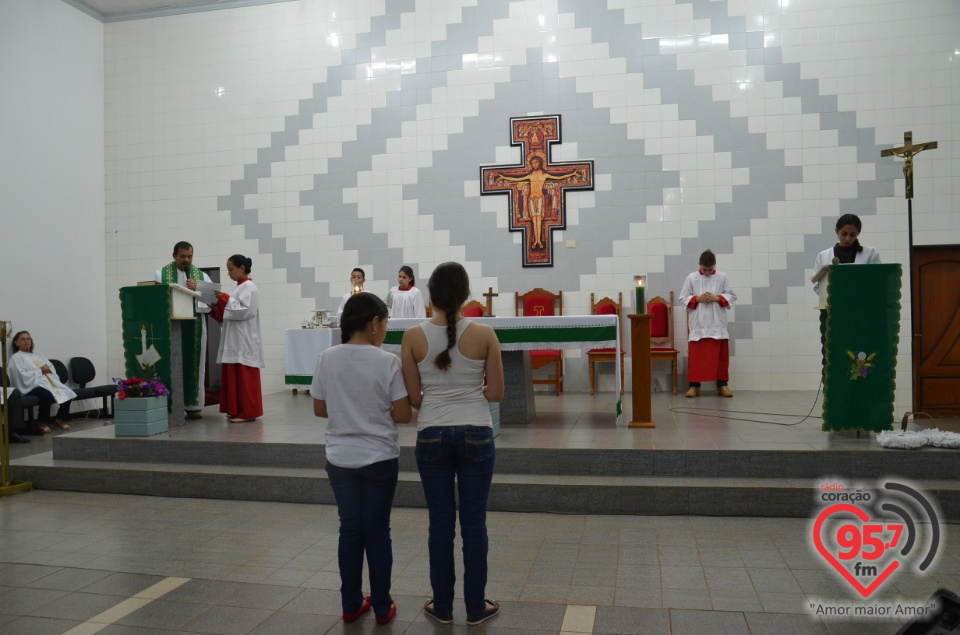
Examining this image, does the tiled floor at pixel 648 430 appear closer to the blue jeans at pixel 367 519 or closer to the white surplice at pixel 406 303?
the white surplice at pixel 406 303

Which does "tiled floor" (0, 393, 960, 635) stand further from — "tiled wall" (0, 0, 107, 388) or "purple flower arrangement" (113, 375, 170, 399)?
"tiled wall" (0, 0, 107, 388)

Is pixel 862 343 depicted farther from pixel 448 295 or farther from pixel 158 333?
pixel 158 333

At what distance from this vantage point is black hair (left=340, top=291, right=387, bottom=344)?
286 centimetres

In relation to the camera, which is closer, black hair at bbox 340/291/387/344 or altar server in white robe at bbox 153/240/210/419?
black hair at bbox 340/291/387/344

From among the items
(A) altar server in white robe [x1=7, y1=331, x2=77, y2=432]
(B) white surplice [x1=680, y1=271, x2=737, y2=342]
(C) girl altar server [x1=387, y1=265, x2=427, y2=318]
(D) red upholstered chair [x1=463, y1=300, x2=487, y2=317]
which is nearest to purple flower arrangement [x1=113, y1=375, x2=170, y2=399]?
(A) altar server in white robe [x1=7, y1=331, x2=77, y2=432]

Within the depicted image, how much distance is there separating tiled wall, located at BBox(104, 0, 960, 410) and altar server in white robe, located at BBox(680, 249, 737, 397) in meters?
0.48

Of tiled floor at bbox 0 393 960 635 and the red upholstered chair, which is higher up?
the red upholstered chair

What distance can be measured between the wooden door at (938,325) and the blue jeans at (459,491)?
260 inches

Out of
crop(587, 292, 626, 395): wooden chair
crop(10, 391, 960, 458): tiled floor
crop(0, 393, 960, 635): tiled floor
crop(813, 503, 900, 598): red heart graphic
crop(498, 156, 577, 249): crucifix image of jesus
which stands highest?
crop(498, 156, 577, 249): crucifix image of jesus

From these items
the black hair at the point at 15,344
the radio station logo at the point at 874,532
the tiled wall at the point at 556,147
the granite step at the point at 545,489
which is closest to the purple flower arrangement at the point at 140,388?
the granite step at the point at 545,489

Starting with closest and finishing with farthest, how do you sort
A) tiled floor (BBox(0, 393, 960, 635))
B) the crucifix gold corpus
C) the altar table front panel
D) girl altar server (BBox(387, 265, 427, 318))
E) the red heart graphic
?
tiled floor (BBox(0, 393, 960, 635)), the red heart graphic, the crucifix gold corpus, the altar table front panel, girl altar server (BBox(387, 265, 427, 318))

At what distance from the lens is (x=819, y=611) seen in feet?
9.77

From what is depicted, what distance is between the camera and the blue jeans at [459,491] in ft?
9.27

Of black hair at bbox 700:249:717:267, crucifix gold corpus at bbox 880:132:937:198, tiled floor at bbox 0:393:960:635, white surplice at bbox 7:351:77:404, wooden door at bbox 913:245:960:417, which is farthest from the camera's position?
white surplice at bbox 7:351:77:404
